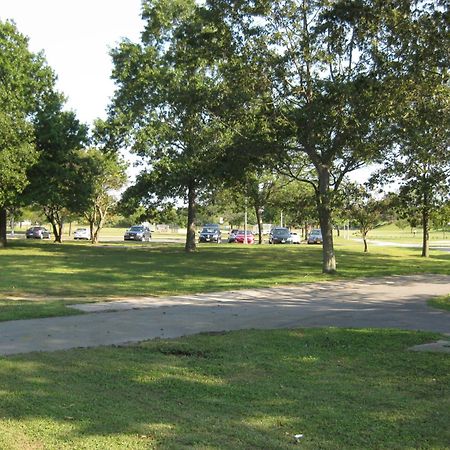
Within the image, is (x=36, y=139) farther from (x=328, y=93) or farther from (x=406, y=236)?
(x=406, y=236)

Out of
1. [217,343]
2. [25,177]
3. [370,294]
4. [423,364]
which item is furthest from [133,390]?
[25,177]

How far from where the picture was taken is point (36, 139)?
1495 inches

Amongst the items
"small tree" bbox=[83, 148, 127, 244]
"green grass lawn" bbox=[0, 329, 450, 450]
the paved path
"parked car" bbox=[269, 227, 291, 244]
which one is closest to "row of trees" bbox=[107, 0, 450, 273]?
the paved path

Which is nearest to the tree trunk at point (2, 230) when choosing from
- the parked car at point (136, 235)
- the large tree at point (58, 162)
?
the large tree at point (58, 162)

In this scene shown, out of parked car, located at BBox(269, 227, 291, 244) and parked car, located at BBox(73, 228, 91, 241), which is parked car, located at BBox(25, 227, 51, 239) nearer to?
parked car, located at BBox(73, 228, 91, 241)

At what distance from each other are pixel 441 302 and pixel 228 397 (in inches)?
379

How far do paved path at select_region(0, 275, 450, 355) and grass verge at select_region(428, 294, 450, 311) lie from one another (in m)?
0.24

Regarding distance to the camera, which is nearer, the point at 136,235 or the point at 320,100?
the point at 320,100

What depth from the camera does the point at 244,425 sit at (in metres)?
4.76

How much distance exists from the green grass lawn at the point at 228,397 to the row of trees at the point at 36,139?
2913cm

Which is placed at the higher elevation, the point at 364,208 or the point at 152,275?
the point at 364,208

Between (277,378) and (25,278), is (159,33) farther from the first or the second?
(277,378)

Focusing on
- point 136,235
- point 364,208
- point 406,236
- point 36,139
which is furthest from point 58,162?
point 406,236

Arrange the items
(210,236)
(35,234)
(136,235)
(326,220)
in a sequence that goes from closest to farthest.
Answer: (326,220) < (210,236) < (136,235) < (35,234)
